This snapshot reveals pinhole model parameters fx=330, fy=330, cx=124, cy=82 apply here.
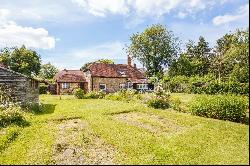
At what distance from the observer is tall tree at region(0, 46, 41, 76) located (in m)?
71.0

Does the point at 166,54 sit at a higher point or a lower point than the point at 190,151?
higher

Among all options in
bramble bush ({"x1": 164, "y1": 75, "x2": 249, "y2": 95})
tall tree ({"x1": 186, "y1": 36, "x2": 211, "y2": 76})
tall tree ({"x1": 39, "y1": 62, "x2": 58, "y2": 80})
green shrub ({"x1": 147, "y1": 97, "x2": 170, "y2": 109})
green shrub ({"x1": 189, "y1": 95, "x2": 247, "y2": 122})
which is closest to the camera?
green shrub ({"x1": 189, "y1": 95, "x2": 247, "y2": 122})

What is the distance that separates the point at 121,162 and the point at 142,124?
28.9ft

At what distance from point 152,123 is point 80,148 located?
26.1ft

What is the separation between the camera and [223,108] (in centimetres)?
2417

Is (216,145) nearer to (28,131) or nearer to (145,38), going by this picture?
(28,131)

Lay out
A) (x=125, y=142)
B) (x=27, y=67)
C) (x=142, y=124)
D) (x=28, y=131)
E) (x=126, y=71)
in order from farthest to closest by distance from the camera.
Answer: (x=27, y=67) → (x=126, y=71) → (x=142, y=124) → (x=28, y=131) → (x=125, y=142)

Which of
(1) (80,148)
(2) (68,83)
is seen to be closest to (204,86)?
(2) (68,83)

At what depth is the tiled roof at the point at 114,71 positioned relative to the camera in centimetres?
5796

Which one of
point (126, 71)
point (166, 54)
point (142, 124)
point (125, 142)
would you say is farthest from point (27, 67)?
point (125, 142)

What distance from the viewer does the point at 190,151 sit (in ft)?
46.9

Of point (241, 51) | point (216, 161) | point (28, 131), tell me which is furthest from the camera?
point (28, 131)

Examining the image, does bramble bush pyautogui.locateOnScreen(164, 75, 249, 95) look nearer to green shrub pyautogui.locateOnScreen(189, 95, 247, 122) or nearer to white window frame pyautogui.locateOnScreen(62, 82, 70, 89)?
green shrub pyautogui.locateOnScreen(189, 95, 247, 122)

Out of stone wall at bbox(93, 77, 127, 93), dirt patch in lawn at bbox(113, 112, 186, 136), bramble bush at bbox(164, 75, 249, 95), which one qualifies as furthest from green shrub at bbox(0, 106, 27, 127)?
stone wall at bbox(93, 77, 127, 93)
